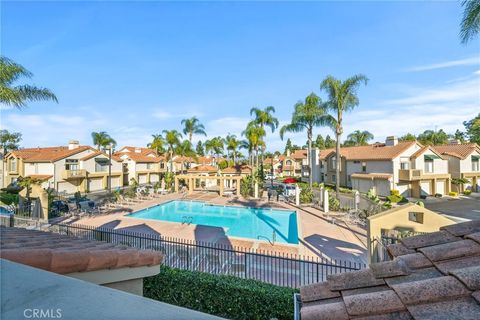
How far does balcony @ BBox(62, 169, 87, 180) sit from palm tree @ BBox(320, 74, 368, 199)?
116 feet

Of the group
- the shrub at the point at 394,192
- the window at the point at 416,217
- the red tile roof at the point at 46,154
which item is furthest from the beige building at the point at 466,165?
the red tile roof at the point at 46,154

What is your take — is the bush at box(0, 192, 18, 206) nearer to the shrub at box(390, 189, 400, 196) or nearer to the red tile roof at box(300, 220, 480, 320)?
the red tile roof at box(300, 220, 480, 320)

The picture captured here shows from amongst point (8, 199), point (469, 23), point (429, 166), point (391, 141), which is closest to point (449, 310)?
point (469, 23)

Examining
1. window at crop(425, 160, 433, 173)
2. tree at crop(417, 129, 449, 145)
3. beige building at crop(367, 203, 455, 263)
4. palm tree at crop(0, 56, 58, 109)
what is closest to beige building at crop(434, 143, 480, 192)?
window at crop(425, 160, 433, 173)

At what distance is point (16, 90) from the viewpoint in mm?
15203

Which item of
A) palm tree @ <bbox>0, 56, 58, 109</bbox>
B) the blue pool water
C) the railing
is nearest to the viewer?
the railing

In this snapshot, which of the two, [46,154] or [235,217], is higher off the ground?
[46,154]

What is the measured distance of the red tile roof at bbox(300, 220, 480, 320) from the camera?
1583 millimetres

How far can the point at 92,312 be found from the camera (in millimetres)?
1588

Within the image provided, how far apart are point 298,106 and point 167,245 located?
2468 cm

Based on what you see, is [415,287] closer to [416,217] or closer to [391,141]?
[416,217]

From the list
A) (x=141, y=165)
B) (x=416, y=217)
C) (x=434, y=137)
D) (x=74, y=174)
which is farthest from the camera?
(x=434, y=137)

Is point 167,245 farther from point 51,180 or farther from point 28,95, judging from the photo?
point 51,180

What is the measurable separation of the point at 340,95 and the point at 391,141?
15325 mm
